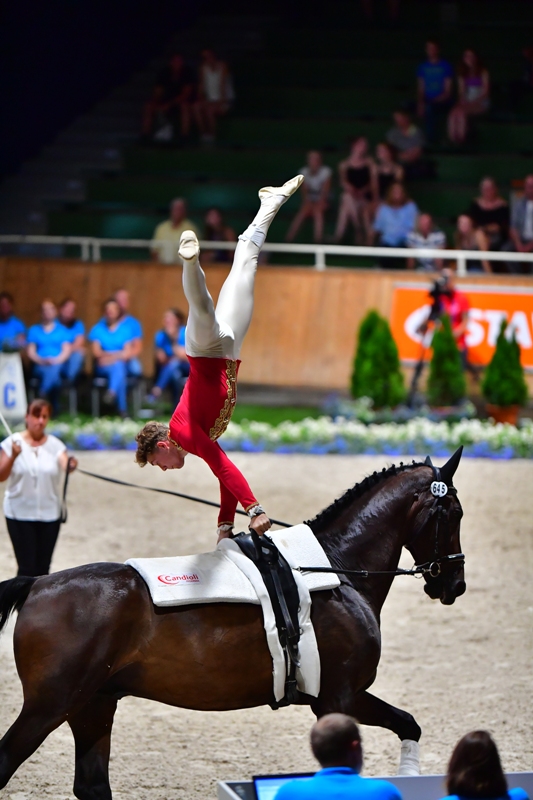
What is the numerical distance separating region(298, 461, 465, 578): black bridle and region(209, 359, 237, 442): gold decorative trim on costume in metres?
0.68

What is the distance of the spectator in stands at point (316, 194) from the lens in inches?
617

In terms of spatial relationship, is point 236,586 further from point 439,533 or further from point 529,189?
point 529,189

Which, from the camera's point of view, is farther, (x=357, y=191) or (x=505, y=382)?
(x=357, y=191)

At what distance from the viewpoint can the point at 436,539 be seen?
4664 millimetres

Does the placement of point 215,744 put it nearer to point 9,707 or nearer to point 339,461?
point 9,707

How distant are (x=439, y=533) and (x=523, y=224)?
33.2ft

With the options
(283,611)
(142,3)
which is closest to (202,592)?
A: (283,611)

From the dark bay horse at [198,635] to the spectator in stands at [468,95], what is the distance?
1244 centimetres

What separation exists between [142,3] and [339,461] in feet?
35.7

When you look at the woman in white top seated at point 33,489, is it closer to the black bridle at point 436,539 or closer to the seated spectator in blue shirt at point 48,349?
the black bridle at point 436,539

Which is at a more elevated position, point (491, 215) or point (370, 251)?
point (491, 215)

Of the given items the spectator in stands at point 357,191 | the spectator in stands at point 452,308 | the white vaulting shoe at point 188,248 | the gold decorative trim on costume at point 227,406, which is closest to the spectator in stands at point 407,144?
the spectator in stands at point 357,191

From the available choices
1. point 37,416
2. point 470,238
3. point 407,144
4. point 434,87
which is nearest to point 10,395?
point 470,238

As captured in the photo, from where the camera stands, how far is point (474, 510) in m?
10.0
